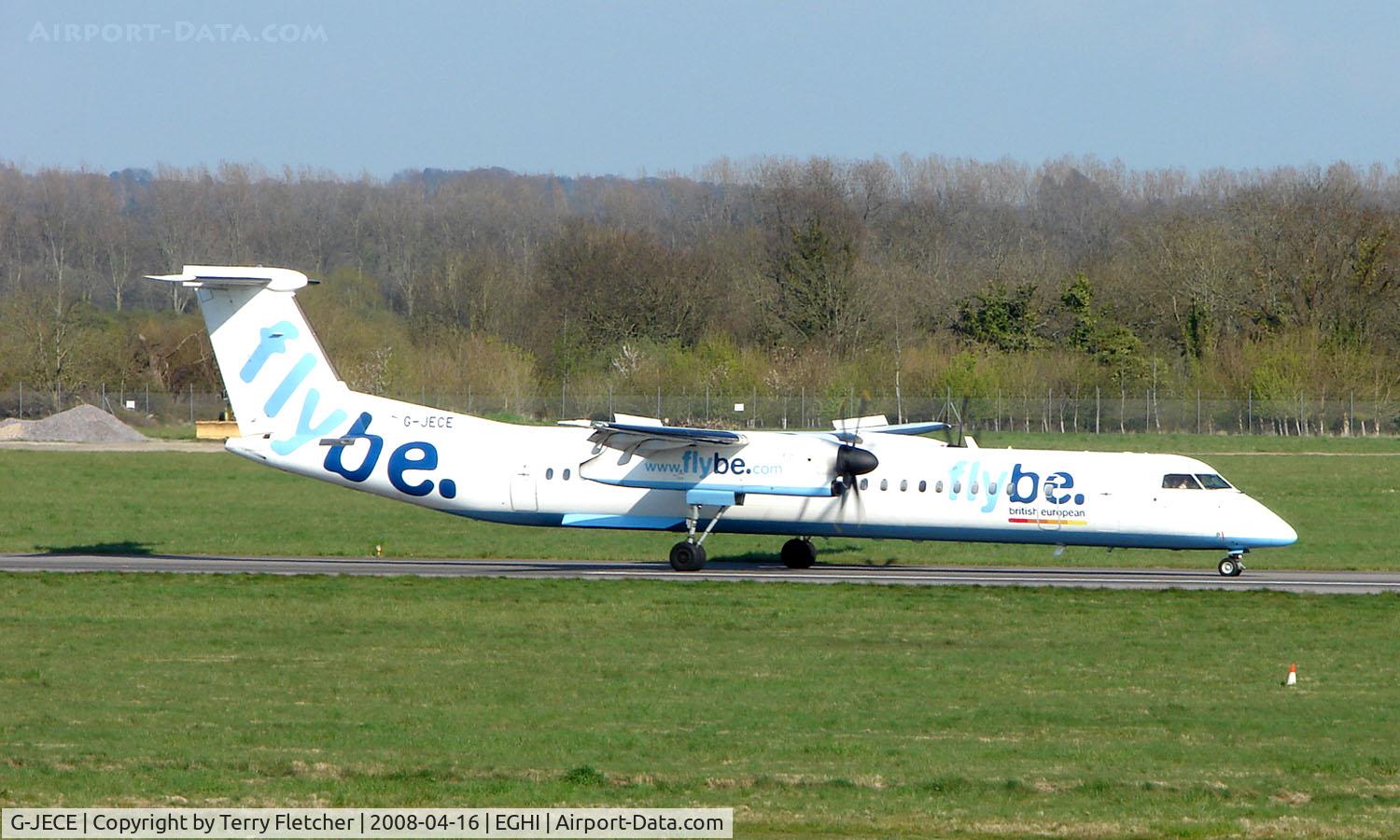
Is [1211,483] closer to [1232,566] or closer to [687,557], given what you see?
[1232,566]

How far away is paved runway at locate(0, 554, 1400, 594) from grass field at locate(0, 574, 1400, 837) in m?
2.17

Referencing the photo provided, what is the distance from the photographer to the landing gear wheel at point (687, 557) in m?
26.4

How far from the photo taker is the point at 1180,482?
2539 centimetres

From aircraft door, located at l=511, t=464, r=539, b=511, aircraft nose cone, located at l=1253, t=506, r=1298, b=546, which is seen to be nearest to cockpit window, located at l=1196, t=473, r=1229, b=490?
aircraft nose cone, located at l=1253, t=506, r=1298, b=546

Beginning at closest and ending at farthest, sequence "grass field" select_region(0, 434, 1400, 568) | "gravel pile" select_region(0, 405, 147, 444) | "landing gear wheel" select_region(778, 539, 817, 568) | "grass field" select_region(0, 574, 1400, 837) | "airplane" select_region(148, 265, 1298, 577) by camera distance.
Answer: "grass field" select_region(0, 574, 1400, 837)
"airplane" select_region(148, 265, 1298, 577)
"landing gear wheel" select_region(778, 539, 817, 568)
"grass field" select_region(0, 434, 1400, 568)
"gravel pile" select_region(0, 405, 147, 444)

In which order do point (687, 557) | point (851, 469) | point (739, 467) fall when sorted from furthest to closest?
point (739, 467), point (687, 557), point (851, 469)

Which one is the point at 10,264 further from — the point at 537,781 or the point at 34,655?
the point at 537,781

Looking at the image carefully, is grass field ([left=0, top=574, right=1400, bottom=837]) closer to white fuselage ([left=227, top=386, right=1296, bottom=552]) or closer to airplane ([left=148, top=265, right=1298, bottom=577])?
white fuselage ([left=227, top=386, right=1296, bottom=552])

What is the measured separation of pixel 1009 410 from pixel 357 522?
3528cm

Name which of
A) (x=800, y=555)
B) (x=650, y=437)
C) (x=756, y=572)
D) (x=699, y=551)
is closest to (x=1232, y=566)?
(x=800, y=555)

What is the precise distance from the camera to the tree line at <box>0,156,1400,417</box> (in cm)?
6744

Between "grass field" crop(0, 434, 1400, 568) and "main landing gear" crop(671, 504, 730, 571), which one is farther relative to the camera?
"grass field" crop(0, 434, 1400, 568)

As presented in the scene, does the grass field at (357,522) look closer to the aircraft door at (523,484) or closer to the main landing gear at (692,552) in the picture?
the main landing gear at (692,552)

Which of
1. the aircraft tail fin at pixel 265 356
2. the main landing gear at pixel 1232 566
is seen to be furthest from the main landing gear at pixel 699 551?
the main landing gear at pixel 1232 566
